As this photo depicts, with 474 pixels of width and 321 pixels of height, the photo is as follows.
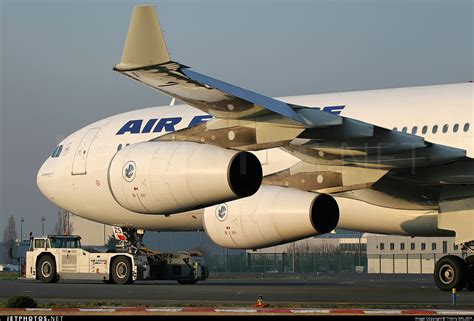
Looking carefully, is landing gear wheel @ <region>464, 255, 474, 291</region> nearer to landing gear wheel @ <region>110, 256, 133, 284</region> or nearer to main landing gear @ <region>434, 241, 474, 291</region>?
main landing gear @ <region>434, 241, 474, 291</region>

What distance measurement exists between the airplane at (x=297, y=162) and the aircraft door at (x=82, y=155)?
269cm

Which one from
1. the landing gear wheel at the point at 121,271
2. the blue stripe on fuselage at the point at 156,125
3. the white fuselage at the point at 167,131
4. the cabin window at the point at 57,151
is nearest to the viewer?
the white fuselage at the point at 167,131

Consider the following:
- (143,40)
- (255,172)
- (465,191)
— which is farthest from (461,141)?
(143,40)

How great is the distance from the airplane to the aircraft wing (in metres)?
0.03

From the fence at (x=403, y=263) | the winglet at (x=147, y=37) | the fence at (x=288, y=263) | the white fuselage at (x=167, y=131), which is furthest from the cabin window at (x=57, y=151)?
the fence at (x=403, y=263)

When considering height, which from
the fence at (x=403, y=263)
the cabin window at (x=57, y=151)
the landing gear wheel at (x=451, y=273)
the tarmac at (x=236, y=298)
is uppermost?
the cabin window at (x=57, y=151)

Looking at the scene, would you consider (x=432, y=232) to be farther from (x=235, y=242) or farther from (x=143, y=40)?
(x=143, y=40)

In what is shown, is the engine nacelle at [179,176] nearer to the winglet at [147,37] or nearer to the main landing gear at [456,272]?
the winglet at [147,37]

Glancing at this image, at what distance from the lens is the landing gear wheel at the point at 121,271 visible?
32.8 metres

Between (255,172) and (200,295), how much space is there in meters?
4.69

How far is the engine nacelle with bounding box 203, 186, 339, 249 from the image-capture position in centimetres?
2428

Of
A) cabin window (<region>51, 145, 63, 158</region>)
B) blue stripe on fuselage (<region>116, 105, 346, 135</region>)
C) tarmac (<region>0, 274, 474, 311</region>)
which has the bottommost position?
tarmac (<region>0, 274, 474, 311</region>)

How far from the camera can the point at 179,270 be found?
3488cm

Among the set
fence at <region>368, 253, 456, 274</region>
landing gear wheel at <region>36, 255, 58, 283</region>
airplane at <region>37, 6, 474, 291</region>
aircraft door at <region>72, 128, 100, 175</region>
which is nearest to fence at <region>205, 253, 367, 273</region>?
fence at <region>368, 253, 456, 274</region>
